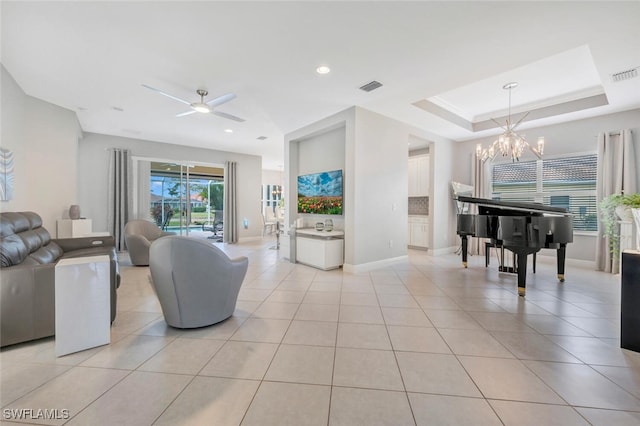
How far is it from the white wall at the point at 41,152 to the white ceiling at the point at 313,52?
10.3 inches

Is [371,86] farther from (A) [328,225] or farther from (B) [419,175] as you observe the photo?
(B) [419,175]

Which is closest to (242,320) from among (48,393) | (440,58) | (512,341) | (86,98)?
(48,393)

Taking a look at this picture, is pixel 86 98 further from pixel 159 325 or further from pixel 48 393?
pixel 48 393

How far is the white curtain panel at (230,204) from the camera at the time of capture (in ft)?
27.8

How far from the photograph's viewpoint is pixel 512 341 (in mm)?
2289

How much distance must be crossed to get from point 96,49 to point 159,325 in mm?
3171

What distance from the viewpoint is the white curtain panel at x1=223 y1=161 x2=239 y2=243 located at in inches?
333

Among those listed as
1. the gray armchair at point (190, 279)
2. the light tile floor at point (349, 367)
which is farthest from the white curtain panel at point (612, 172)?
the gray armchair at point (190, 279)

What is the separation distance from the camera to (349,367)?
6.26 feet

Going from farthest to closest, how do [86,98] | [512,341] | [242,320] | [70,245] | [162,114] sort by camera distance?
A: [162,114] → [86,98] → [70,245] → [242,320] → [512,341]

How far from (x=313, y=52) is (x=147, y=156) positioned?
6444 millimetres

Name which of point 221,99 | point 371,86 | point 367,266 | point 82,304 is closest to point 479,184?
point 367,266

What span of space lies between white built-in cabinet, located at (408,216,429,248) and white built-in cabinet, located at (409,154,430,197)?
2.22 feet

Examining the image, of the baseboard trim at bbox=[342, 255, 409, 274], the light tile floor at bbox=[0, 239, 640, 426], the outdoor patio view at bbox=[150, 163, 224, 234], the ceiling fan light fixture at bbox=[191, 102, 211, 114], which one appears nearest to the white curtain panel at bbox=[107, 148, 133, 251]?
the outdoor patio view at bbox=[150, 163, 224, 234]
